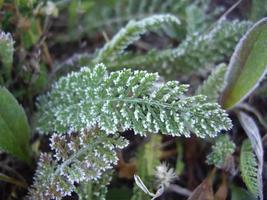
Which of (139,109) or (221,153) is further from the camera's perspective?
(221,153)

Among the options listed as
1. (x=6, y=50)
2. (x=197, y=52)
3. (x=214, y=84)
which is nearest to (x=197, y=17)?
(x=197, y=52)

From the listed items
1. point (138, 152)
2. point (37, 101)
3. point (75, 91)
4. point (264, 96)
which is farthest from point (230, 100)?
point (37, 101)

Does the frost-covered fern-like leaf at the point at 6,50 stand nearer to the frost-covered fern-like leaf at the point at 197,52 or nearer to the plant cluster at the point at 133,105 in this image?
the plant cluster at the point at 133,105

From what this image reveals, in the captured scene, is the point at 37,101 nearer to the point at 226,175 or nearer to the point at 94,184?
the point at 94,184

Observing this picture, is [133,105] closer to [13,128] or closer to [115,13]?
[13,128]

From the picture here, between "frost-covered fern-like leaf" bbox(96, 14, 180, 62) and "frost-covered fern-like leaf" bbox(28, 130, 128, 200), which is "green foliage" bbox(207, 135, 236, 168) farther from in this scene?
"frost-covered fern-like leaf" bbox(96, 14, 180, 62)

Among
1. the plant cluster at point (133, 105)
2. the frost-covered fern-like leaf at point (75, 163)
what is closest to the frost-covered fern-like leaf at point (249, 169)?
the plant cluster at point (133, 105)
